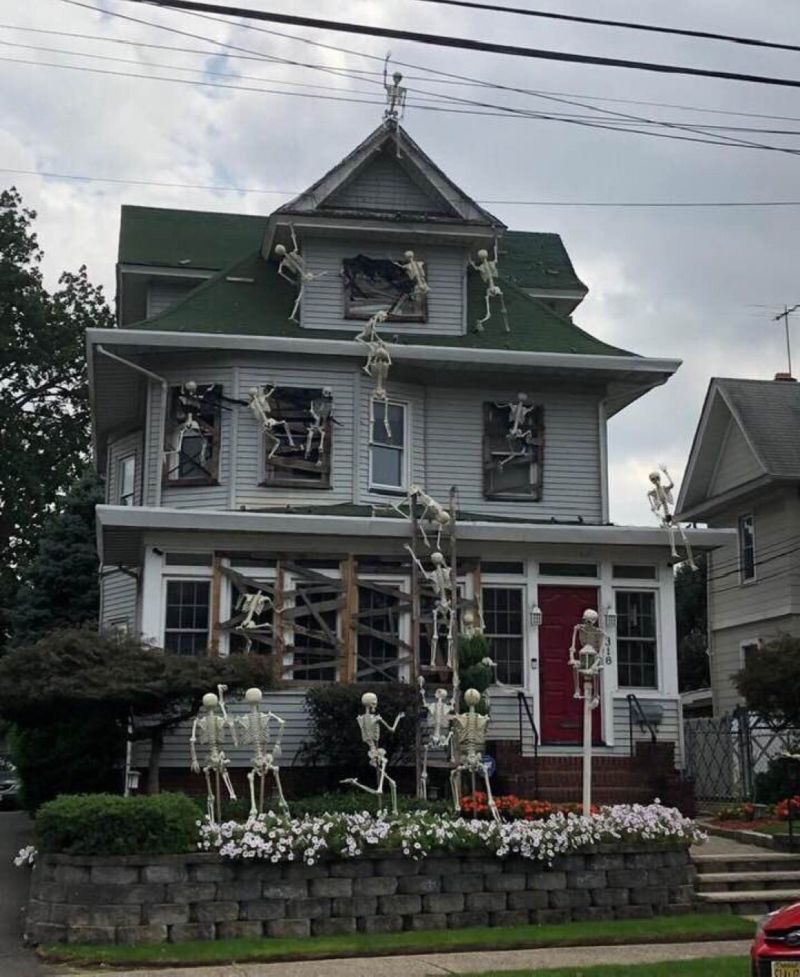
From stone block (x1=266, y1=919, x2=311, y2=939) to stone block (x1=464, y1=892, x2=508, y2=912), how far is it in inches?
61.3

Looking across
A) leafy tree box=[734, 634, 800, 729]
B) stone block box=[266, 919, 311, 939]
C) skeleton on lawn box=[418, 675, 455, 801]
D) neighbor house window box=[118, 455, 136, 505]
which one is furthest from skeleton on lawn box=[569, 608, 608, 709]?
neighbor house window box=[118, 455, 136, 505]

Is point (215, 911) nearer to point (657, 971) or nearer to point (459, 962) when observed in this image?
point (459, 962)

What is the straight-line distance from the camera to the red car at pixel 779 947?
7.93 m

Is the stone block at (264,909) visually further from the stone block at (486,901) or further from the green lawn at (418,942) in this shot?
the stone block at (486,901)

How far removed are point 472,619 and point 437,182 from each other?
281 inches

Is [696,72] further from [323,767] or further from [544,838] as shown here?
[323,767]

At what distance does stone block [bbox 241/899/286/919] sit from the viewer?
11.3 m

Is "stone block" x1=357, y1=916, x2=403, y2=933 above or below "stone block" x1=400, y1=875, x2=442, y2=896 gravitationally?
below

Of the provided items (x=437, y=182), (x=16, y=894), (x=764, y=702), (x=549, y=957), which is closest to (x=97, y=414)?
(x=437, y=182)

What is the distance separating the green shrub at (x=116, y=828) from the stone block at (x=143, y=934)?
2.01 feet

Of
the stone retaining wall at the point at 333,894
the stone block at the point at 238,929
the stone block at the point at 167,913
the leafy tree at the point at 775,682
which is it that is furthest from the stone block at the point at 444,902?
the leafy tree at the point at 775,682

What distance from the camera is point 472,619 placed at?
16.5 metres

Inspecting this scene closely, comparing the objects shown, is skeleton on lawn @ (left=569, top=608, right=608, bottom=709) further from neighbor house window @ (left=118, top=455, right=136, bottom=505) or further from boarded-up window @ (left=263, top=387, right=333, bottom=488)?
neighbor house window @ (left=118, top=455, right=136, bottom=505)

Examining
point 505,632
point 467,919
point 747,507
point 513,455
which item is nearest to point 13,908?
point 467,919
